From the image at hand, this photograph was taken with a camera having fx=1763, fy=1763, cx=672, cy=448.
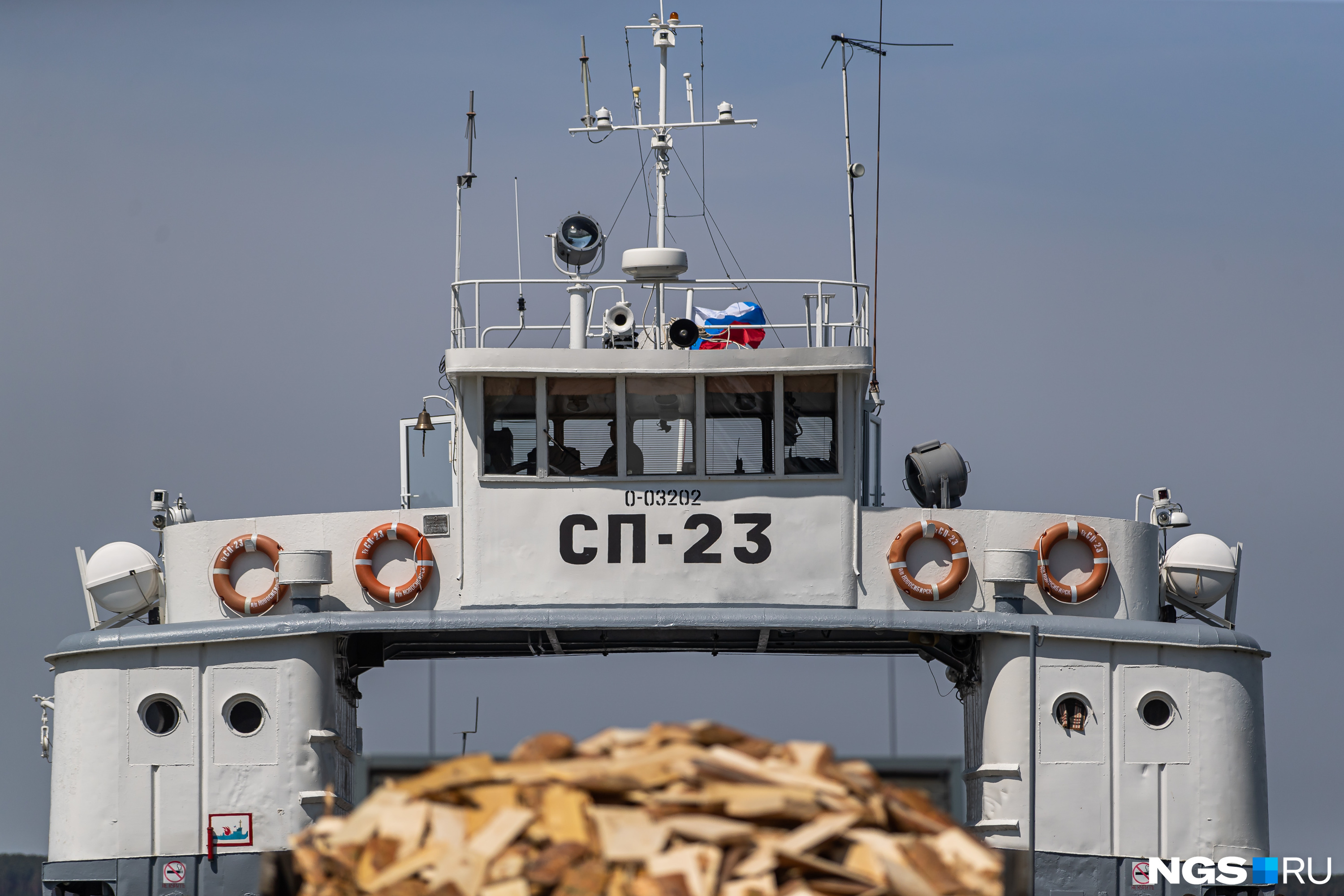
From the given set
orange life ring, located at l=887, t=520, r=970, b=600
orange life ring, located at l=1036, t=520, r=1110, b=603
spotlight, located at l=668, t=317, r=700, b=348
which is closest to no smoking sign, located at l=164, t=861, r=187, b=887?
spotlight, located at l=668, t=317, r=700, b=348

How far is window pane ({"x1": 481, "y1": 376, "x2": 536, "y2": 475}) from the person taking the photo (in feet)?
61.1

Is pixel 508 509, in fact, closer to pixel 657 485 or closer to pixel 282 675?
pixel 657 485

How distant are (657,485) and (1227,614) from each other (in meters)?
7.03

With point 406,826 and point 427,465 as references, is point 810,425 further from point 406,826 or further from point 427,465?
point 406,826

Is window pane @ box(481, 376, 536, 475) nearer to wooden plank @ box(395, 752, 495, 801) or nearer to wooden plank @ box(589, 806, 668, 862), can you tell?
wooden plank @ box(395, 752, 495, 801)

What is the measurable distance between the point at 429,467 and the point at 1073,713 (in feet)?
28.8

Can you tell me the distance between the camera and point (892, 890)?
6.84 m

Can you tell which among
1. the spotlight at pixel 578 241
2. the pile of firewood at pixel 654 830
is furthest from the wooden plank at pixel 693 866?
the spotlight at pixel 578 241

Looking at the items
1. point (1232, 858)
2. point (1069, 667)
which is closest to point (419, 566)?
point (1069, 667)

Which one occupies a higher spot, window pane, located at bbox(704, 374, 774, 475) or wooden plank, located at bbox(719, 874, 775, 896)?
window pane, located at bbox(704, 374, 774, 475)

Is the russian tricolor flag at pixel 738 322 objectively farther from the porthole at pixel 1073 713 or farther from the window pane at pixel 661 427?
the porthole at pixel 1073 713

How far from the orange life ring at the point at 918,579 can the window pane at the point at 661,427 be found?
7.70ft

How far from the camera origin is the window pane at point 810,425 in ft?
61.2

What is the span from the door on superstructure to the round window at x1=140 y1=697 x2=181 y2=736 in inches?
182
